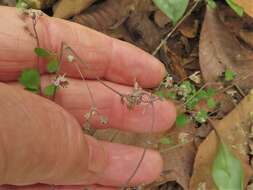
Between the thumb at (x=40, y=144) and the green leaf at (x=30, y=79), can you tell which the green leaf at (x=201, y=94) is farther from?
the green leaf at (x=30, y=79)

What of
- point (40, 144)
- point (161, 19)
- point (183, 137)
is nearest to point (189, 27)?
point (161, 19)

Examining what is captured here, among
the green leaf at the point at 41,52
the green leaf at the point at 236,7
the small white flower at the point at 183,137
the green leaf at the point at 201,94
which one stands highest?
the green leaf at the point at 236,7

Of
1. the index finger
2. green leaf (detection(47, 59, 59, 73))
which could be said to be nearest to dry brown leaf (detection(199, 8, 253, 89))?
the index finger

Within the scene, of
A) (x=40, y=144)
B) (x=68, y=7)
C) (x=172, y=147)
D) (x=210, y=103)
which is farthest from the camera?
(x=68, y=7)

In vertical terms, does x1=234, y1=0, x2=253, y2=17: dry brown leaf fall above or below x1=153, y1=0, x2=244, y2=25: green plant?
above

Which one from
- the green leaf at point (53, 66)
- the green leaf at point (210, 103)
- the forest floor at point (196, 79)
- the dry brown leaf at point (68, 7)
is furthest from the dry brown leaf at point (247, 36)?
the green leaf at point (53, 66)

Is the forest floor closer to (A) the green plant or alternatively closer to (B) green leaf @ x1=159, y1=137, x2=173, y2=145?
(B) green leaf @ x1=159, y1=137, x2=173, y2=145

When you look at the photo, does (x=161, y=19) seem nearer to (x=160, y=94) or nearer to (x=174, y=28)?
(x=174, y=28)
